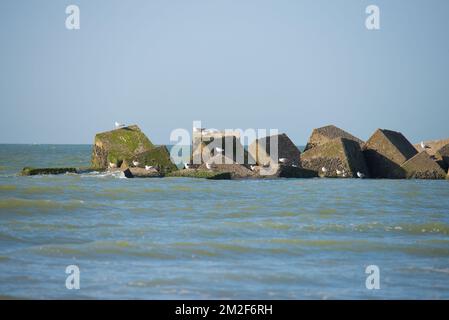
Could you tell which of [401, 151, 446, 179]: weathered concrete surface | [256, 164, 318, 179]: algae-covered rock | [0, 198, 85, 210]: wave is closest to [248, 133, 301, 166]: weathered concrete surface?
[256, 164, 318, 179]: algae-covered rock

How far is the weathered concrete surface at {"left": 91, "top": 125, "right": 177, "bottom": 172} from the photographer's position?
24688mm

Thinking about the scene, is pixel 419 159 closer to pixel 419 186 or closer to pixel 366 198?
pixel 419 186

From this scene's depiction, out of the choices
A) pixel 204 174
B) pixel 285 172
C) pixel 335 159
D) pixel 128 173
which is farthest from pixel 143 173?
pixel 335 159

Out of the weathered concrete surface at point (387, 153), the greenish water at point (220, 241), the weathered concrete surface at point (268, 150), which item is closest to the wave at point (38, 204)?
the greenish water at point (220, 241)

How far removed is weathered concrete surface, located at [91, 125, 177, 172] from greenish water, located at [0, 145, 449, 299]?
3438mm

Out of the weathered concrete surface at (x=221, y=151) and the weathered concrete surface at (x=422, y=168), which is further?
the weathered concrete surface at (x=422, y=168)

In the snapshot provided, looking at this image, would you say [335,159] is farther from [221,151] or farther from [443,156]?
[443,156]

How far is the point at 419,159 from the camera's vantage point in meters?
24.8

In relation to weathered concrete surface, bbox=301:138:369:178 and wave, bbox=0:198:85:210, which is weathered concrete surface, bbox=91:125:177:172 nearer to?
weathered concrete surface, bbox=301:138:369:178

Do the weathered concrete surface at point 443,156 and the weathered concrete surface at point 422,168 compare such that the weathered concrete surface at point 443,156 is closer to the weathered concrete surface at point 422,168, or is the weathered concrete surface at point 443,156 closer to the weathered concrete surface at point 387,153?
the weathered concrete surface at point 387,153

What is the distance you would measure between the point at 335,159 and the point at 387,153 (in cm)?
172

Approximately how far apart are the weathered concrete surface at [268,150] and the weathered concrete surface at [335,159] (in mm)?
320

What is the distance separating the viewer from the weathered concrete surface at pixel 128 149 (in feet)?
81.0
